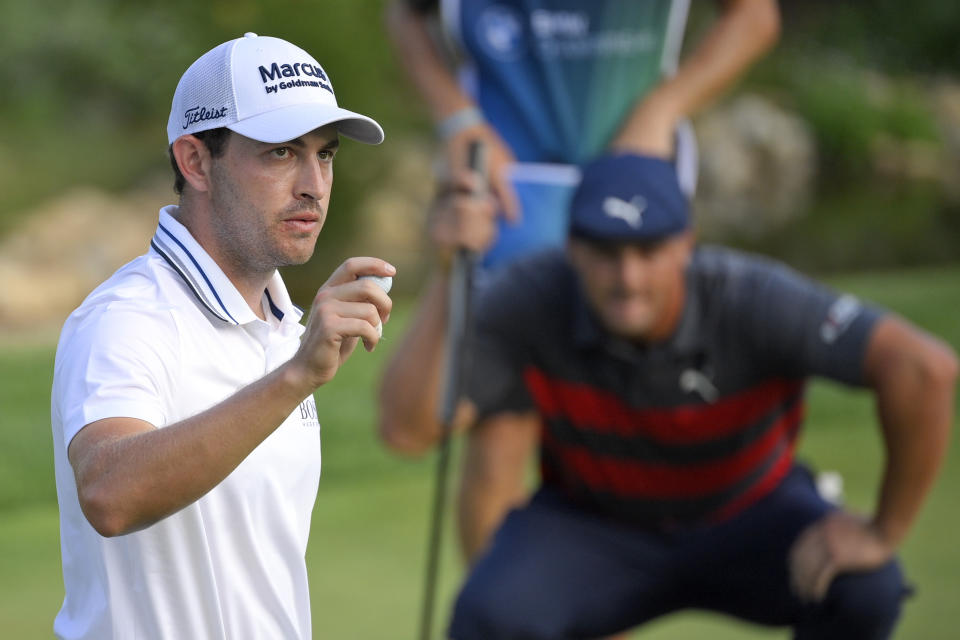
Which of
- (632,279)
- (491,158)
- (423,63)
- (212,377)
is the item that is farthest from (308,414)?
(423,63)

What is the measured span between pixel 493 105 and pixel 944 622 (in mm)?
1468

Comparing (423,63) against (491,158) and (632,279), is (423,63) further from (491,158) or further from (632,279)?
(632,279)

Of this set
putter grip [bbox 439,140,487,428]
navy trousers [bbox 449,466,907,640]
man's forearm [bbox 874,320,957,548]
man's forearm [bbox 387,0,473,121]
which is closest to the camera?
putter grip [bbox 439,140,487,428]

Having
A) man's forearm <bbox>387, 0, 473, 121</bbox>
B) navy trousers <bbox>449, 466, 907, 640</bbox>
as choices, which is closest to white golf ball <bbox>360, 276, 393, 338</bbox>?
navy trousers <bbox>449, 466, 907, 640</bbox>

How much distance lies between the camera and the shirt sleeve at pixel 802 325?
8.66ft

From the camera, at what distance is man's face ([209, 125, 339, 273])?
4.18 ft

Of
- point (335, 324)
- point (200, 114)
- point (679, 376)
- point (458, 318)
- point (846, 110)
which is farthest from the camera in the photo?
point (846, 110)

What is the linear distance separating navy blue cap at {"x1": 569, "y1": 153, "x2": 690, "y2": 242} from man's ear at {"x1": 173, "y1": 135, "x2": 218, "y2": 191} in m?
1.41

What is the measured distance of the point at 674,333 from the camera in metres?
2.78

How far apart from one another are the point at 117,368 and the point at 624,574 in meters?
1.74

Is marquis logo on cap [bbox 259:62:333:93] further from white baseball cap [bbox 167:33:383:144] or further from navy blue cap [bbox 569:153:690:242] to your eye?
navy blue cap [bbox 569:153:690:242]

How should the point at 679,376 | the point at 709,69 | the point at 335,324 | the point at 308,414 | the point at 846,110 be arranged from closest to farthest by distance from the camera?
1. the point at 335,324
2. the point at 308,414
3. the point at 679,376
4. the point at 709,69
5. the point at 846,110

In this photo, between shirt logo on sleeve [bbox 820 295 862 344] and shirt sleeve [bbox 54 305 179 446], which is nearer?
shirt sleeve [bbox 54 305 179 446]

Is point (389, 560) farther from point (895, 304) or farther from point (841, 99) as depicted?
point (841, 99)
